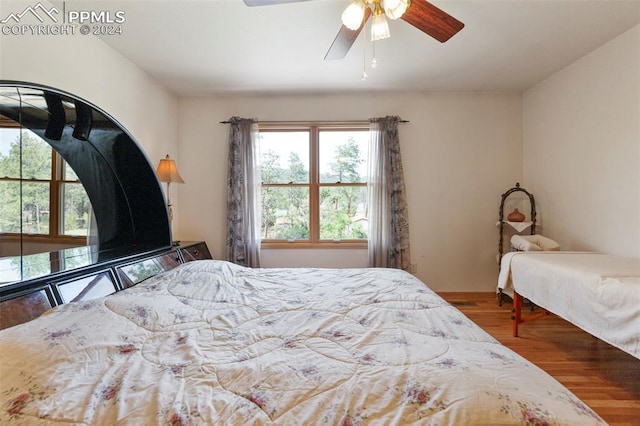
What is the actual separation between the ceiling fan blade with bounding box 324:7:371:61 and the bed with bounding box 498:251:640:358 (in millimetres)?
2088

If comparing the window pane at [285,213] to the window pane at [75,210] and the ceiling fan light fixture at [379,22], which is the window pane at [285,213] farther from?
the ceiling fan light fixture at [379,22]

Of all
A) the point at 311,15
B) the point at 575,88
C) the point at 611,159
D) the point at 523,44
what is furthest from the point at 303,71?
the point at 611,159

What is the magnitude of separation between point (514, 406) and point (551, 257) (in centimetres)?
211

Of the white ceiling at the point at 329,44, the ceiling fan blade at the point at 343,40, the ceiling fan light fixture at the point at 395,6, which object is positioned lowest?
the ceiling fan light fixture at the point at 395,6

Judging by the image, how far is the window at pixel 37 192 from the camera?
151 cm

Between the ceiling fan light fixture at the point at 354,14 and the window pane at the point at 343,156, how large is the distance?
192 cm

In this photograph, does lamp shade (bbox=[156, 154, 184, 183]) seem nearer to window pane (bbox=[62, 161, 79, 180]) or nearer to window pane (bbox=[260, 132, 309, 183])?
window pane (bbox=[62, 161, 79, 180])

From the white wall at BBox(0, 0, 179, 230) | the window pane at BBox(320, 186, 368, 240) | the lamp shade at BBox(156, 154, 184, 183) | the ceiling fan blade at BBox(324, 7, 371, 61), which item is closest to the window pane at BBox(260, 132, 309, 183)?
the window pane at BBox(320, 186, 368, 240)

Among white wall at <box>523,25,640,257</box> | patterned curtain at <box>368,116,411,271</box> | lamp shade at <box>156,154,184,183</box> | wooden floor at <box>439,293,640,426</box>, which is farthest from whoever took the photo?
patterned curtain at <box>368,116,411,271</box>

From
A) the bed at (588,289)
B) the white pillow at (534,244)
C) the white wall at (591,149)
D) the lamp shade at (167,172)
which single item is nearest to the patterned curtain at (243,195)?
the lamp shade at (167,172)

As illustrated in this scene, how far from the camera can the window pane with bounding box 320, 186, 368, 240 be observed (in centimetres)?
341

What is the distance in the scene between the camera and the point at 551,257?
2.22 meters

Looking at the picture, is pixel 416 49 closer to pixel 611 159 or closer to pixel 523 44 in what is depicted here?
pixel 523 44

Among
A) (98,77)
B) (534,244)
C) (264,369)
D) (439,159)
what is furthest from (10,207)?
(534,244)
